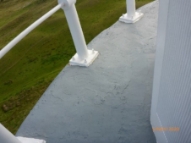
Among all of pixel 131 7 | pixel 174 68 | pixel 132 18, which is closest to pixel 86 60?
pixel 132 18

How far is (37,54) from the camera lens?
18750mm

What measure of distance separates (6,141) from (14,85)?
1211 centimetres

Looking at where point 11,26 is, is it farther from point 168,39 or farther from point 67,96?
point 168,39

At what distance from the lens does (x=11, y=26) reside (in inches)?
1089

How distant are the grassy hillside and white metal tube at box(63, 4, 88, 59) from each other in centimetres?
488

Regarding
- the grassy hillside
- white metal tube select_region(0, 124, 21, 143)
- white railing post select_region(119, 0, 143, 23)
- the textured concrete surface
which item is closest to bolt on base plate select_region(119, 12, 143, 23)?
white railing post select_region(119, 0, 143, 23)

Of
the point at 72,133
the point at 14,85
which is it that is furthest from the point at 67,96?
the point at 14,85

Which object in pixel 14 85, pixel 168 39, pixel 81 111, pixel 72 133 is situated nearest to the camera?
pixel 168 39

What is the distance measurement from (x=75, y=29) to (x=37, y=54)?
1257 centimetres

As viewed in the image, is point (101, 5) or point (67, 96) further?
point (101, 5)

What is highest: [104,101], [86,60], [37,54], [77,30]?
[77,30]

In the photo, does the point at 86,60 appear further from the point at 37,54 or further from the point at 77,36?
the point at 37,54

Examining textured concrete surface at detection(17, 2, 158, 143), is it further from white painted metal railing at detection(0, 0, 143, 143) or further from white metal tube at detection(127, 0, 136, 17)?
white metal tube at detection(127, 0, 136, 17)

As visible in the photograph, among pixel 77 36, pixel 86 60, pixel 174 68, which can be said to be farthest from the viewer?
pixel 86 60
